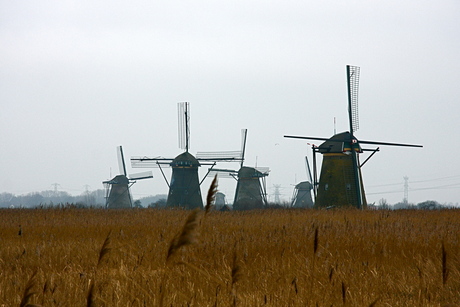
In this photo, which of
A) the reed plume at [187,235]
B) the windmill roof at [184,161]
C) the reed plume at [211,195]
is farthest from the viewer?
the windmill roof at [184,161]

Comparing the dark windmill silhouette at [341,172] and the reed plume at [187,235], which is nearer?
the reed plume at [187,235]

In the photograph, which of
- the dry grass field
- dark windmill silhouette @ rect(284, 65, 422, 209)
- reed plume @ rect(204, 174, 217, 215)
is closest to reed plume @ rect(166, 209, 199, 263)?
the dry grass field

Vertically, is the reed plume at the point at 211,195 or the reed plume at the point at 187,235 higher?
the reed plume at the point at 211,195

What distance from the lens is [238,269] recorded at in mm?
2535

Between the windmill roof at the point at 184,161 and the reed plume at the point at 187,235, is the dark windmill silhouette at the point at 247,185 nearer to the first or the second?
the windmill roof at the point at 184,161

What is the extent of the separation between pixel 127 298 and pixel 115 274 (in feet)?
4.69

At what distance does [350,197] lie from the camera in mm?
29453

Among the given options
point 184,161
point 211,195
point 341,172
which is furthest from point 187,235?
point 184,161

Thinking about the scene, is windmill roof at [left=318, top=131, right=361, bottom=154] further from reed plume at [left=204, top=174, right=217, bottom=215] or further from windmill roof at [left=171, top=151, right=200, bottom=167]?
reed plume at [left=204, top=174, right=217, bottom=215]

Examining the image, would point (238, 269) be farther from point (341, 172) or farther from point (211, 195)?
point (341, 172)

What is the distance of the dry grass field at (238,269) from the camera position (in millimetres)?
4297

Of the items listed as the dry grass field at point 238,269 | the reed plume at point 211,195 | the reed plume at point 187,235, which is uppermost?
the reed plume at point 211,195

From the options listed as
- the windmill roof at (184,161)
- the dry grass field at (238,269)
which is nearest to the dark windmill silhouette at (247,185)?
the windmill roof at (184,161)

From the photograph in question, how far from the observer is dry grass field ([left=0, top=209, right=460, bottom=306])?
169 inches
